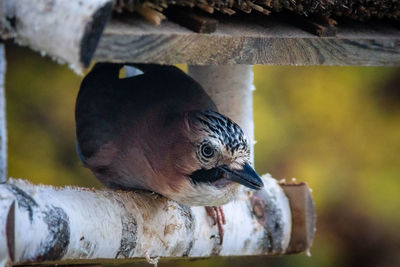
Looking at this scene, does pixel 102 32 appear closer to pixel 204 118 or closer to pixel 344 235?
pixel 204 118

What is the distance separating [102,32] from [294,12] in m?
0.85

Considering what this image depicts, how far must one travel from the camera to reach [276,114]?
5.71m

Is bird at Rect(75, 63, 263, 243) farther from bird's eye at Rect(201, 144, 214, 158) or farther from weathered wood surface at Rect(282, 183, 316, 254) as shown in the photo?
weathered wood surface at Rect(282, 183, 316, 254)

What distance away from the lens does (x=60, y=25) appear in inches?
98.4

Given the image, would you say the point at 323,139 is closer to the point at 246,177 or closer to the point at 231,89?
the point at 231,89

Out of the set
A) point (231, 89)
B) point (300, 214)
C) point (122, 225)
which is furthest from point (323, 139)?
point (122, 225)

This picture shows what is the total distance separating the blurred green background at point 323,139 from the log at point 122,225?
1.88 metres

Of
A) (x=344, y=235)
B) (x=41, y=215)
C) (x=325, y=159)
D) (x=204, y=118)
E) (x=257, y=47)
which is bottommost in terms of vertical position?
(x=344, y=235)

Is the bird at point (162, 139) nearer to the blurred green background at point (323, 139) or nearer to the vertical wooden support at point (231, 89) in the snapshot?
the vertical wooden support at point (231, 89)

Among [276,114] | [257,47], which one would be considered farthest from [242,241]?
[276,114]

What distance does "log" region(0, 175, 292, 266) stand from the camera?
259cm

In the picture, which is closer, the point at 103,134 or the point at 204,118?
the point at 204,118

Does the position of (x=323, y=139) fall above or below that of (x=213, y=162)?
below

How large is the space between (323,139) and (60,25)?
3657mm
